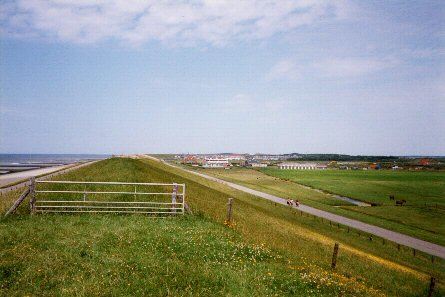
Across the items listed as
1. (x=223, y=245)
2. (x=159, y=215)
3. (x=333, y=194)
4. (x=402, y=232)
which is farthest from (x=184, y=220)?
(x=333, y=194)

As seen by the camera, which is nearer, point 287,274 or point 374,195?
point 287,274

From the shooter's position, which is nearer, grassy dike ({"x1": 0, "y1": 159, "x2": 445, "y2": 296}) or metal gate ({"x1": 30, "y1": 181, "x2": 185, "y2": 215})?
grassy dike ({"x1": 0, "y1": 159, "x2": 445, "y2": 296})

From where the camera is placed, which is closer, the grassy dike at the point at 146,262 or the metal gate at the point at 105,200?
the grassy dike at the point at 146,262

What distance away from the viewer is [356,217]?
177ft

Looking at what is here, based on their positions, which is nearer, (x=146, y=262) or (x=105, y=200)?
(x=146, y=262)

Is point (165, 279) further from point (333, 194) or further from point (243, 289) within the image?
point (333, 194)

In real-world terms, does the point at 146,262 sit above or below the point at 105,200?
below

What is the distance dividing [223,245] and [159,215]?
24.5ft

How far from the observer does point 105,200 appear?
21188mm

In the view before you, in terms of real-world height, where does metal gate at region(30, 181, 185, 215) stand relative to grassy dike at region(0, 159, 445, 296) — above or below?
above

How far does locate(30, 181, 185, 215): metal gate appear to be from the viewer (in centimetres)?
1841

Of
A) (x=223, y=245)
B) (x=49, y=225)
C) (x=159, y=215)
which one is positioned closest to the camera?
(x=223, y=245)

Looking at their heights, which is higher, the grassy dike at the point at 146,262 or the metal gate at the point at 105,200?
the metal gate at the point at 105,200

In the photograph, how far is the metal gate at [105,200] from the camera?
18.4 metres
